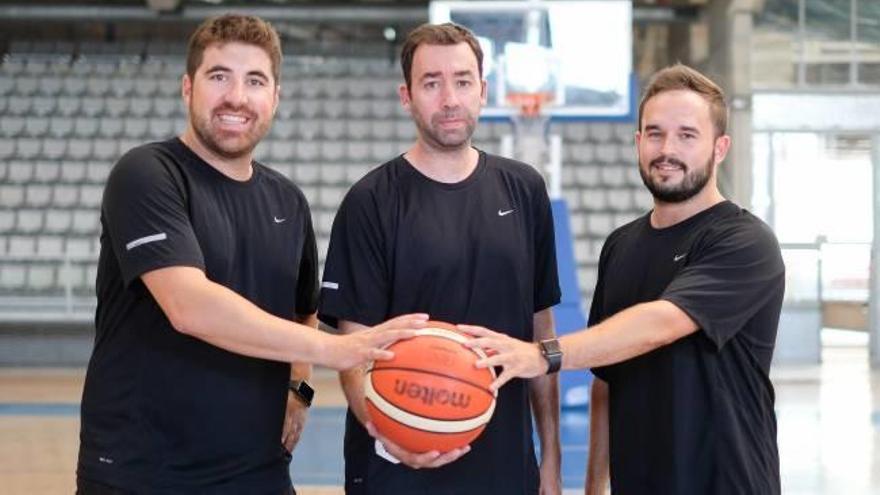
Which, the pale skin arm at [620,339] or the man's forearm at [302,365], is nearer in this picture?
the pale skin arm at [620,339]

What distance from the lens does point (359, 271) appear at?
2.54 meters

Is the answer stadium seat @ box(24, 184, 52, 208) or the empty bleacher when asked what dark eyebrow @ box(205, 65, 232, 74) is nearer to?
the empty bleacher

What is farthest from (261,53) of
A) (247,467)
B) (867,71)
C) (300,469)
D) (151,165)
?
(867,71)

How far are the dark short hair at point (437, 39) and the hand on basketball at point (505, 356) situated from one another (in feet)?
2.20

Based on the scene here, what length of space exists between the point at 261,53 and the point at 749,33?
10797 mm

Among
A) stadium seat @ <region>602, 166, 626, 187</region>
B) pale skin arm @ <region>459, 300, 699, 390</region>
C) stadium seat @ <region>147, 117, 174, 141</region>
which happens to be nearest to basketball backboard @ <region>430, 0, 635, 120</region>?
stadium seat @ <region>602, 166, 626, 187</region>

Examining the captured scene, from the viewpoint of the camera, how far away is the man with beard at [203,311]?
7.48 ft

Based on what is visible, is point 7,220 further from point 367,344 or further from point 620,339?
point 620,339

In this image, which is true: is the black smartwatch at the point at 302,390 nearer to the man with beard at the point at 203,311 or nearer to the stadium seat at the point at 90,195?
the man with beard at the point at 203,311

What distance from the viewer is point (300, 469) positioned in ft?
19.3

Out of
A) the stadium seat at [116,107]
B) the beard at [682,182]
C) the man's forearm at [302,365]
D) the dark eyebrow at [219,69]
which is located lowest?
the man's forearm at [302,365]

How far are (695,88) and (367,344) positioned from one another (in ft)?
3.25

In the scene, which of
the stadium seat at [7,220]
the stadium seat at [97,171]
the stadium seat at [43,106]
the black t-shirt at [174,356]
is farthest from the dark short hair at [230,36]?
the stadium seat at [43,106]

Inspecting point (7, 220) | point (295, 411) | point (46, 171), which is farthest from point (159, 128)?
point (295, 411)
